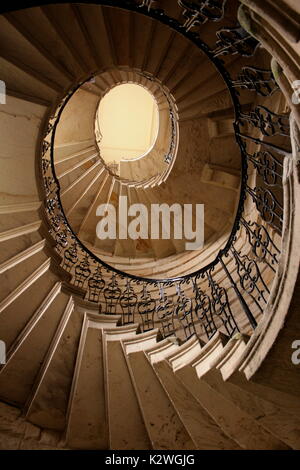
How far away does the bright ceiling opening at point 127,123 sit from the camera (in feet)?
42.1

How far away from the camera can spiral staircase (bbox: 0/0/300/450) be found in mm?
2525

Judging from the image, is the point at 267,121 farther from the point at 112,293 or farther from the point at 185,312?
the point at 112,293

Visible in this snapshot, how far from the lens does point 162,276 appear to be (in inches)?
306

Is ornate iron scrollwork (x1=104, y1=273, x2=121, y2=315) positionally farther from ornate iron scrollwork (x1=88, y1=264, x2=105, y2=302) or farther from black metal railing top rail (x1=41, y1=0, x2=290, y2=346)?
ornate iron scrollwork (x1=88, y1=264, x2=105, y2=302)

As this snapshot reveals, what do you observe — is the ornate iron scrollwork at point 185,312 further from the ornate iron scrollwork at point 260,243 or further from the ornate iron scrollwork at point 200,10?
the ornate iron scrollwork at point 200,10

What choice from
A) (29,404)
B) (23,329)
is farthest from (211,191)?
(29,404)

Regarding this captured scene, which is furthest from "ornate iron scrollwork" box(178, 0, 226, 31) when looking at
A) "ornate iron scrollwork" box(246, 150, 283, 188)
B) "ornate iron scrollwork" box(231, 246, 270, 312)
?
"ornate iron scrollwork" box(231, 246, 270, 312)

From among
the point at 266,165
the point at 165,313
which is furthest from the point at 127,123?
the point at 266,165

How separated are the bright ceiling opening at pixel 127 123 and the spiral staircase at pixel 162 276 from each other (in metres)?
5.60

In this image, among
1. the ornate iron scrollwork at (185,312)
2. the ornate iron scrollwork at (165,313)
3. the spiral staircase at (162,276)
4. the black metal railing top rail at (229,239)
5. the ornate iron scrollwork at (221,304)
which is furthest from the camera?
the ornate iron scrollwork at (165,313)

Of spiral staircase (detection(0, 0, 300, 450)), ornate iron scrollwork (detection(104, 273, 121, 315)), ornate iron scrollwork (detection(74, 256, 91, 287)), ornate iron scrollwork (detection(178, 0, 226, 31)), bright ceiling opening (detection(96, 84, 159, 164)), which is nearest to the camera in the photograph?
spiral staircase (detection(0, 0, 300, 450))

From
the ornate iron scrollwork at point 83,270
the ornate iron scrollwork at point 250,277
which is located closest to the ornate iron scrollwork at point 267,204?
the ornate iron scrollwork at point 250,277

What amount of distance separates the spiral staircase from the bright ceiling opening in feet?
18.4

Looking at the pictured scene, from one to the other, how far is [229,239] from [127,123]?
32.8 feet
